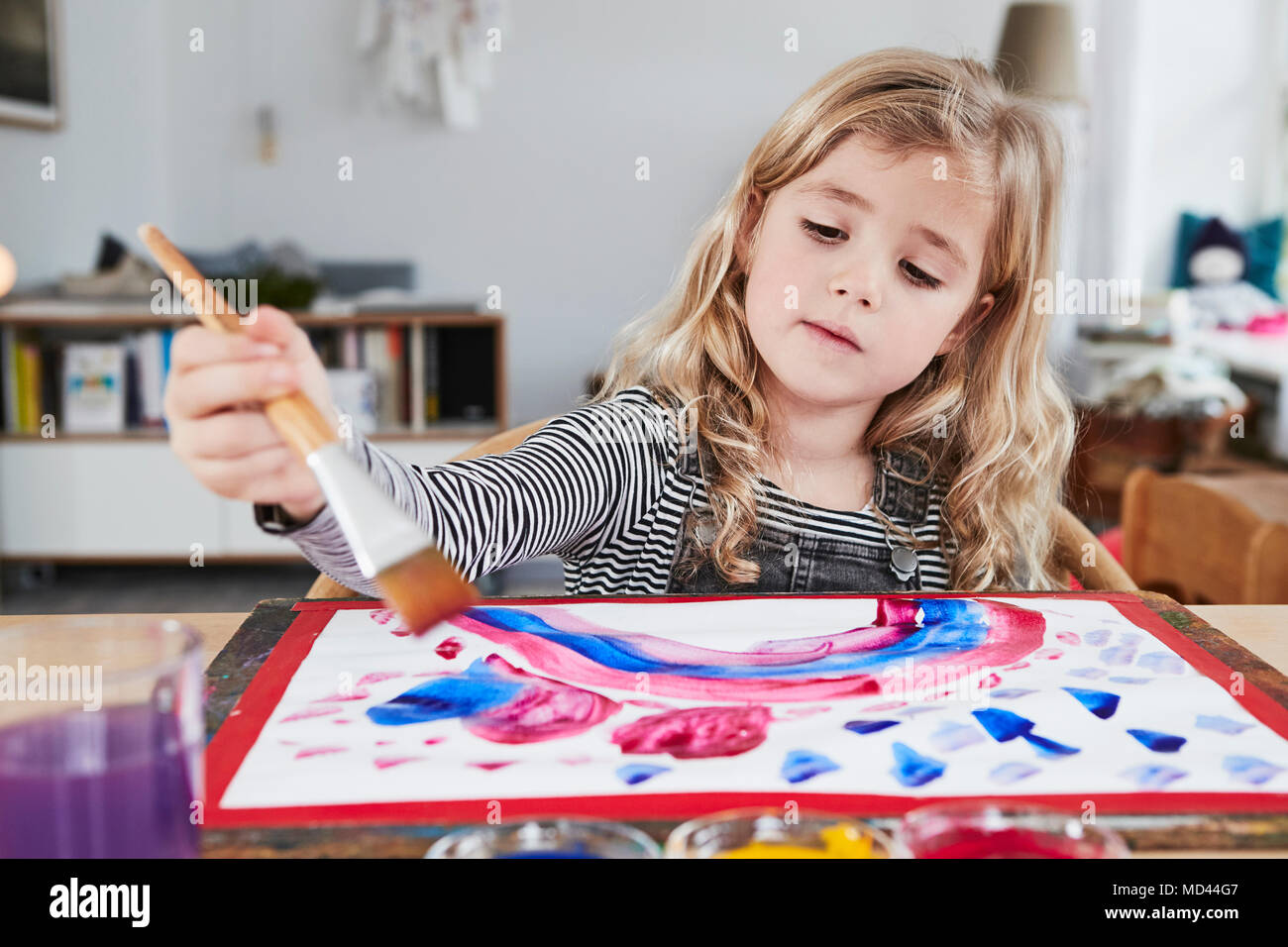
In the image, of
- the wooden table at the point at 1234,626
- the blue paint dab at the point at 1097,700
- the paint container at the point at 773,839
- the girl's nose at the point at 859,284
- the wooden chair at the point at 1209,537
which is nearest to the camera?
the paint container at the point at 773,839

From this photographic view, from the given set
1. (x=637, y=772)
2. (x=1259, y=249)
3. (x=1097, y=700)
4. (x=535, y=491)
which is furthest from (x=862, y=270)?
(x=1259, y=249)

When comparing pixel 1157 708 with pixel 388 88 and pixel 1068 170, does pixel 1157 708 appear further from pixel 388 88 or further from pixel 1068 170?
pixel 388 88

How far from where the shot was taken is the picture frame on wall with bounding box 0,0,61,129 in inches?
116

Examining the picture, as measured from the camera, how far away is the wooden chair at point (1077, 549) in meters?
1.05

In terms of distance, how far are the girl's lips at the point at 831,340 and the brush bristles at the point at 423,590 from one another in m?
0.56

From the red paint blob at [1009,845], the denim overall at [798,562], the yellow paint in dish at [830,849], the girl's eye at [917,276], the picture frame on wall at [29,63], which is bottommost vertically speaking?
the denim overall at [798,562]

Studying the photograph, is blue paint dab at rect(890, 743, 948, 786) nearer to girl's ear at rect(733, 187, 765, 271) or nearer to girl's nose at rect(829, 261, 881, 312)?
girl's nose at rect(829, 261, 881, 312)

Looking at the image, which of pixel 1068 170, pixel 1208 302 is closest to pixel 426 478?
pixel 1068 170

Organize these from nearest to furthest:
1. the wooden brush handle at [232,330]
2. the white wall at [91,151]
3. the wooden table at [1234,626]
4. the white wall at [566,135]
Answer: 1. the wooden brush handle at [232,330]
2. the wooden table at [1234,626]
3. the white wall at [91,151]
4. the white wall at [566,135]

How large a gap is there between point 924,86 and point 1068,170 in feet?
0.94

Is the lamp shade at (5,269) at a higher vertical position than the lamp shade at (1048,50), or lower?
lower

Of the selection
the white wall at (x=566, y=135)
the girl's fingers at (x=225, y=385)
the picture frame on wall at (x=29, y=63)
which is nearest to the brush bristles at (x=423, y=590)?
the girl's fingers at (x=225, y=385)

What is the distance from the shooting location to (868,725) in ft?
1.94

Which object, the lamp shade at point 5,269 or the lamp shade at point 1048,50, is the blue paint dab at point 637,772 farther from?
the lamp shade at point 1048,50
